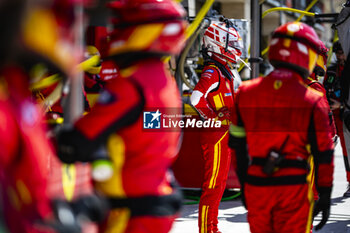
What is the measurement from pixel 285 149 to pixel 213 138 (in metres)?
1.96

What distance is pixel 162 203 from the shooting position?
8.80 ft

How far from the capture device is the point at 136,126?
2562mm

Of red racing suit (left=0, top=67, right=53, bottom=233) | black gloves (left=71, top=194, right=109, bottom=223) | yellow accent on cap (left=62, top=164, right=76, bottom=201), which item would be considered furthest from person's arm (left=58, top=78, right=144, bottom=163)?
red racing suit (left=0, top=67, right=53, bottom=233)

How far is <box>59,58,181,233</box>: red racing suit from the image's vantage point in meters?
2.47

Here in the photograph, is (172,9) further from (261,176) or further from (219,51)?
(219,51)

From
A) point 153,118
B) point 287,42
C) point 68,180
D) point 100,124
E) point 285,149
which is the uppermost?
point 287,42

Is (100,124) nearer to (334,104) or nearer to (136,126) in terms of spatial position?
(136,126)

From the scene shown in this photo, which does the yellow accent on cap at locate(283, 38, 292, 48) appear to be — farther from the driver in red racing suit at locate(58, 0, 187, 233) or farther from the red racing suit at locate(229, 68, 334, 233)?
the driver in red racing suit at locate(58, 0, 187, 233)

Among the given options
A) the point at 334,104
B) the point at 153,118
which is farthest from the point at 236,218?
the point at 153,118

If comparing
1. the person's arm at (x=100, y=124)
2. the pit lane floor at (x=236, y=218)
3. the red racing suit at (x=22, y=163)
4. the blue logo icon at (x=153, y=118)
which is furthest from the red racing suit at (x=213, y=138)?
the red racing suit at (x=22, y=163)

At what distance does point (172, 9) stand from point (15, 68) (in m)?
1.13

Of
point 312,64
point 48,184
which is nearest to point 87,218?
point 48,184

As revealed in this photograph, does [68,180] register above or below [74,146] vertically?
below

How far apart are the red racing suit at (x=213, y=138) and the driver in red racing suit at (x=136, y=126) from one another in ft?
8.90
